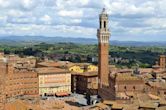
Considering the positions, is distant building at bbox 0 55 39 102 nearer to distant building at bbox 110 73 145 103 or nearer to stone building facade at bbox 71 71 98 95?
stone building facade at bbox 71 71 98 95

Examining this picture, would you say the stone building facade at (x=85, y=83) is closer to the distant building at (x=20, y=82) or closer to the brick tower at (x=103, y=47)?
the brick tower at (x=103, y=47)

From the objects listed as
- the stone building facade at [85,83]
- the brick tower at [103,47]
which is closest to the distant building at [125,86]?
the brick tower at [103,47]

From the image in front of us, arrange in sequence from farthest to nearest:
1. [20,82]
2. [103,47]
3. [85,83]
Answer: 1. [85,83]
2. [20,82]
3. [103,47]

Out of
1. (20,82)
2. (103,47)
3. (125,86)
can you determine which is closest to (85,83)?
(103,47)

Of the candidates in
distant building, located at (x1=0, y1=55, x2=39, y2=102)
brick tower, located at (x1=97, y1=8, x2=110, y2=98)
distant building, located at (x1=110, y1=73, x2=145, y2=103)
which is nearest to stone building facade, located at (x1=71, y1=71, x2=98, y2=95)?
brick tower, located at (x1=97, y1=8, x2=110, y2=98)

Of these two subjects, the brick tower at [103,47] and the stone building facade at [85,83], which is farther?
the stone building facade at [85,83]

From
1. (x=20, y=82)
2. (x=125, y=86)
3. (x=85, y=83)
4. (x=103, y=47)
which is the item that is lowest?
(x=85, y=83)

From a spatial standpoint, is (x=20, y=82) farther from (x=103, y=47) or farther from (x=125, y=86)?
(x=125, y=86)

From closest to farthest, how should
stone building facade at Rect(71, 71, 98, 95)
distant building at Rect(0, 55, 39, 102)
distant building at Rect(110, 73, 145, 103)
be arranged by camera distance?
distant building at Rect(110, 73, 145, 103) < distant building at Rect(0, 55, 39, 102) < stone building facade at Rect(71, 71, 98, 95)

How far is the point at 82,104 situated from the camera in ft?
215

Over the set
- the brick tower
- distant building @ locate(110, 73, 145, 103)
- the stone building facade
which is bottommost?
the stone building facade

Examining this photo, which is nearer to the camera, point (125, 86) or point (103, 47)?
point (125, 86)

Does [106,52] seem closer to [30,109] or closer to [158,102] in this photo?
[158,102]

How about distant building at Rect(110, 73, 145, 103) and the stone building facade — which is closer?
distant building at Rect(110, 73, 145, 103)
